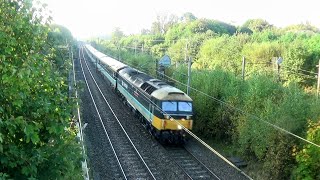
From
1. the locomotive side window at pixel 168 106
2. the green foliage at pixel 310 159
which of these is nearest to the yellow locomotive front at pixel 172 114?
the locomotive side window at pixel 168 106

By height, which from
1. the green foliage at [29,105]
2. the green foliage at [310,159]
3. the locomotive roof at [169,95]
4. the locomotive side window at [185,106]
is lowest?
the green foliage at [310,159]

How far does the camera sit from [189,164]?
58.3ft

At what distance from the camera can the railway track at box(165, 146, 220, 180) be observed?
16361 mm

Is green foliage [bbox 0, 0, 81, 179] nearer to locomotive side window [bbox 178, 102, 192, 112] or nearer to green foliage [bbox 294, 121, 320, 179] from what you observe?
green foliage [bbox 294, 121, 320, 179]

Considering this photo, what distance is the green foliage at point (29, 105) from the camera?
506cm

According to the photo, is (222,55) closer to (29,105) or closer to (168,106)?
(168,106)

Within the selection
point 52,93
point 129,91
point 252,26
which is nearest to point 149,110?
point 129,91

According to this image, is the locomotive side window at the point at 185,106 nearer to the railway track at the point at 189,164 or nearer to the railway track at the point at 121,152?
the railway track at the point at 189,164

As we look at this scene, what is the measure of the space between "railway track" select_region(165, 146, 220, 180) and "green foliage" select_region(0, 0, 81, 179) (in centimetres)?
1058

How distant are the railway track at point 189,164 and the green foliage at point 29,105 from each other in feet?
34.7

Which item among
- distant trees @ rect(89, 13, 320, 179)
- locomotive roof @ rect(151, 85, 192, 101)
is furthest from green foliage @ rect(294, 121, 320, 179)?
locomotive roof @ rect(151, 85, 192, 101)

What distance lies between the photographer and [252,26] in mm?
82562

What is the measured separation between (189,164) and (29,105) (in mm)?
13126

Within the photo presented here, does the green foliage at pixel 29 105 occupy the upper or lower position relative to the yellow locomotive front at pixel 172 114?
upper
